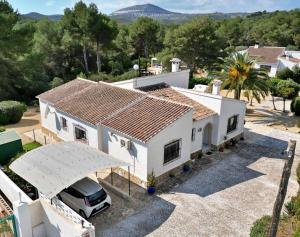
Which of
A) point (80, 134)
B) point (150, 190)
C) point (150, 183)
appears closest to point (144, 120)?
point (150, 183)

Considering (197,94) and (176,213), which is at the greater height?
(197,94)

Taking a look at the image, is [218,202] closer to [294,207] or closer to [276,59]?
[294,207]

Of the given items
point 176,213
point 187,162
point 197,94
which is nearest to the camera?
point 176,213

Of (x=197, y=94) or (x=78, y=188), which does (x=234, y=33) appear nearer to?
(x=197, y=94)

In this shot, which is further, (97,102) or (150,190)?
(97,102)

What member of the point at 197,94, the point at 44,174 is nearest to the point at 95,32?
the point at 197,94

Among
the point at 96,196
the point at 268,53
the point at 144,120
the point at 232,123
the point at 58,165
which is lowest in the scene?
the point at 96,196

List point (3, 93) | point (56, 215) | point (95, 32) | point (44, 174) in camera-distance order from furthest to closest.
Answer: point (95, 32) < point (3, 93) < point (44, 174) < point (56, 215)

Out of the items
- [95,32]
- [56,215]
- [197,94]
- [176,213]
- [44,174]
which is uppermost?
[95,32]
